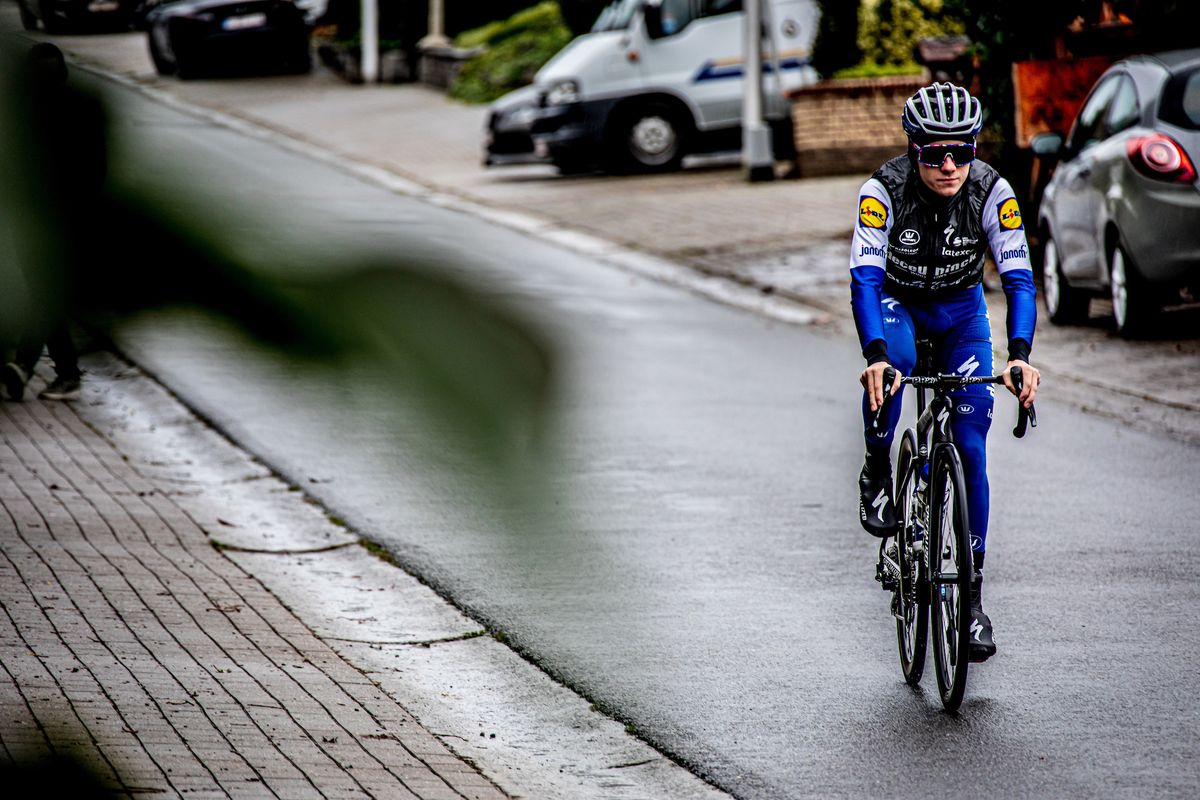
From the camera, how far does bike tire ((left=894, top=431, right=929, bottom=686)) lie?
17.8 feet

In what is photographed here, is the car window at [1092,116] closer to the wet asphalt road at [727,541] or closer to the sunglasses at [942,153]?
the wet asphalt road at [727,541]

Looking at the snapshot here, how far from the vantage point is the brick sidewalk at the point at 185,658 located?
458 centimetres

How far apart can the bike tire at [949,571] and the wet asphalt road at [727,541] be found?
0.49 ft

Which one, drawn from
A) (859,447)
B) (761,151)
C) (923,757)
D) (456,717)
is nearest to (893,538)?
(923,757)

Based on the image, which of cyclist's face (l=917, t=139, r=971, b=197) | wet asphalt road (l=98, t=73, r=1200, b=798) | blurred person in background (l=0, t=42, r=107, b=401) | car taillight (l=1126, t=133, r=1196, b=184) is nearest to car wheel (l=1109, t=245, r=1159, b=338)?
car taillight (l=1126, t=133, r=1196, b=184)

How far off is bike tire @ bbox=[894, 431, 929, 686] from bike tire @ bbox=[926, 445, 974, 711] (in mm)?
76

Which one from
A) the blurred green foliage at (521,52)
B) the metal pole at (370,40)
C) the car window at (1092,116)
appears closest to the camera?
the metal pole at (370,40)

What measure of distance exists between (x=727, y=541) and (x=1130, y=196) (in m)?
4.66

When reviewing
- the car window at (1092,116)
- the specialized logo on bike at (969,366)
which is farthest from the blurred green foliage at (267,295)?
the car window at (1092,116)

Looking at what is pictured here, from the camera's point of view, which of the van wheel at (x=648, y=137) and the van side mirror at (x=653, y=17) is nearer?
the van side mirror at (x=653, y=17)

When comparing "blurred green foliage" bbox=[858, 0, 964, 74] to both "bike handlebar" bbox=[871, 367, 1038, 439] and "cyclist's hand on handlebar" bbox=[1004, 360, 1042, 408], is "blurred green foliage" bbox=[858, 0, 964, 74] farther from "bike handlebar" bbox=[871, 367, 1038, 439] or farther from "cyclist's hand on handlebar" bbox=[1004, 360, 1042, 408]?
"cyclist's hand on handlebar" bbox=[1004, 360, 1042, 408]

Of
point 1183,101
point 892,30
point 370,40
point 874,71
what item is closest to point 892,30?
point 892,30

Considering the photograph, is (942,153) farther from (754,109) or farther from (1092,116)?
(754,109)

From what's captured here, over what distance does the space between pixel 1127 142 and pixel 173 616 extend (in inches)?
272
